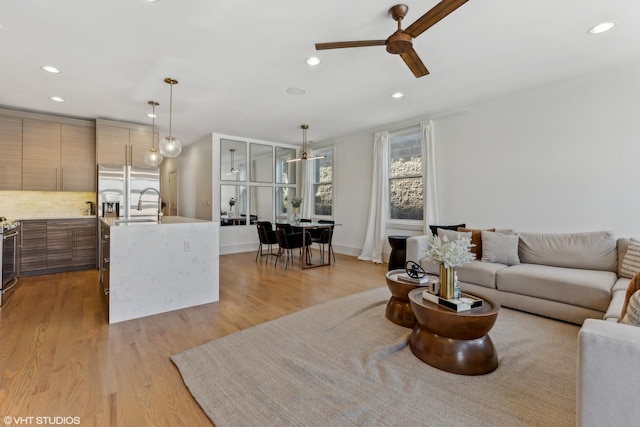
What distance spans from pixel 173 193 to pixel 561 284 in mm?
9460

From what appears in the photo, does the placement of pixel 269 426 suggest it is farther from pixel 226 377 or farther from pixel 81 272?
pixel 81 272

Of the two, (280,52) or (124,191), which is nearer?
(280,52)

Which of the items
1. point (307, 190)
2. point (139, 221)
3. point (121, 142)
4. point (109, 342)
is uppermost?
point (121, 142)

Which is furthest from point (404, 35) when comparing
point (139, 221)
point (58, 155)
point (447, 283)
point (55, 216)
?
point (55, 216)

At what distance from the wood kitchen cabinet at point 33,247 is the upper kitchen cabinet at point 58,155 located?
0.73 m

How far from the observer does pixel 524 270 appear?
3.19m

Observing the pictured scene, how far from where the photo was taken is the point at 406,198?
19.3 ft

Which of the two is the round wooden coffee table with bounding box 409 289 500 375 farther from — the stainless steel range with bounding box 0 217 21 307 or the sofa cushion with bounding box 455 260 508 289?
the stainless steel range with bounding box 0 217 21 307

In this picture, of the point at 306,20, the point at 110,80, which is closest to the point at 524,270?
the point at 306,20

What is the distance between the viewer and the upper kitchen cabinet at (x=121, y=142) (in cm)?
538

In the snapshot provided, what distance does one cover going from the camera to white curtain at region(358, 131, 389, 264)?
6027 millimetres

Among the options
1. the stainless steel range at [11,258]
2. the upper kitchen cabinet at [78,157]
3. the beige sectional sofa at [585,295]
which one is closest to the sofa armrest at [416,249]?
the beige sectional sofa at [585,295]

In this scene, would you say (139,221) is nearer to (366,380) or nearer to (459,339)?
(366,380)

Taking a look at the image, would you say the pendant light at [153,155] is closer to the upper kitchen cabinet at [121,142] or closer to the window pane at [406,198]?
the upper kitchen cabinet at [121,142]
